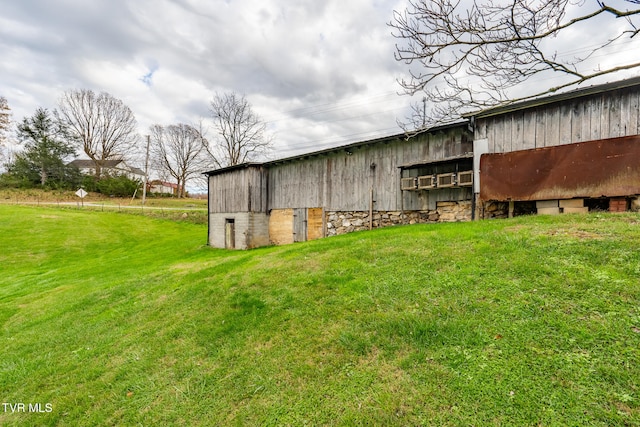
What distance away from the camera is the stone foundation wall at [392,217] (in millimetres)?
9117

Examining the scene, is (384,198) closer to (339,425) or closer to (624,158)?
(624,158)

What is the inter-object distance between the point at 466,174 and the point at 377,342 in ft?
23.7

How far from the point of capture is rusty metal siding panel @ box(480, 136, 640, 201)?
20.6 feet

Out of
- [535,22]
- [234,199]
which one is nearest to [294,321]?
[535,22]

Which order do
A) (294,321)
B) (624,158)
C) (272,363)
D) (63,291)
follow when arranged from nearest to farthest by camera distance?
(272,363)
(294,321)
(624,158)
(63,291)

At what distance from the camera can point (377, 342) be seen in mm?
3107

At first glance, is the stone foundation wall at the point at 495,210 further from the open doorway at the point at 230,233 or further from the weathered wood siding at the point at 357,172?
the open doorway at the point at 230,233

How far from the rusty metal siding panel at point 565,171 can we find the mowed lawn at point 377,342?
990 millimetres

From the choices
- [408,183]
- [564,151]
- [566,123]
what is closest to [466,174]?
[408,183]

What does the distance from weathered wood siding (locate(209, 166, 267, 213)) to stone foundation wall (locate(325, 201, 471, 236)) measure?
13.8 feet

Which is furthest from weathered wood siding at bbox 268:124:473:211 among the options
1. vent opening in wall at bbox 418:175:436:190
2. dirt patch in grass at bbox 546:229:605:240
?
dirt patch in grass at bbox 546:229:605:240

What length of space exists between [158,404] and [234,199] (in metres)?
13.2

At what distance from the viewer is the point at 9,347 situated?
210 inches

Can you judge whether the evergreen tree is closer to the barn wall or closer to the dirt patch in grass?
the barn wall
